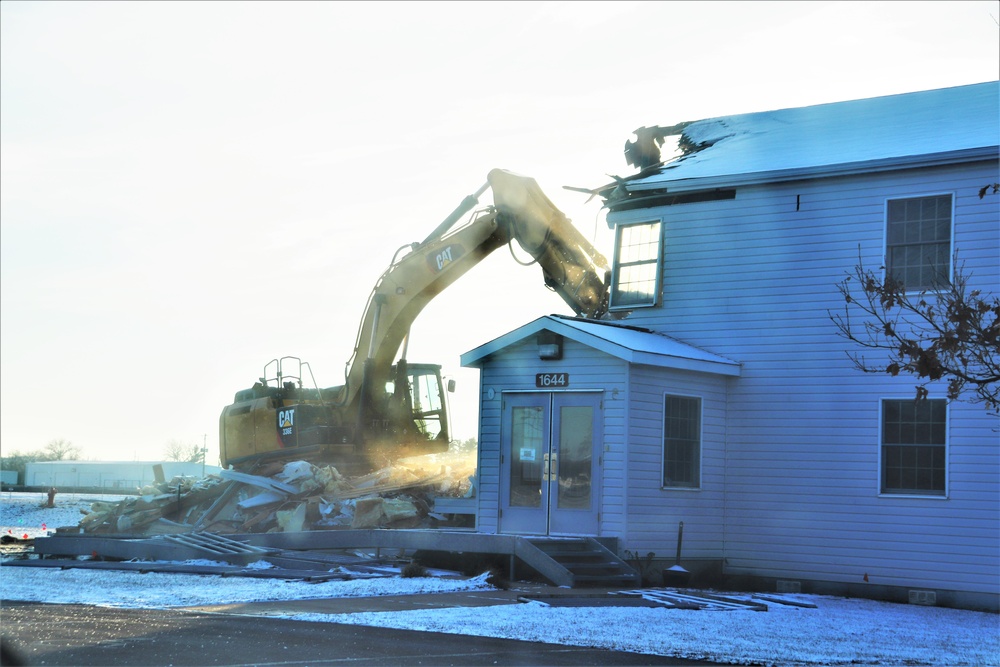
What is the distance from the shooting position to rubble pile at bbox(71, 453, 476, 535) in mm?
25703

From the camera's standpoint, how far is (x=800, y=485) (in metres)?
19.2

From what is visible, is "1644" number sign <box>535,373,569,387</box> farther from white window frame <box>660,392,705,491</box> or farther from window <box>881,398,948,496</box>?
window <box>881,398,948,496</box>

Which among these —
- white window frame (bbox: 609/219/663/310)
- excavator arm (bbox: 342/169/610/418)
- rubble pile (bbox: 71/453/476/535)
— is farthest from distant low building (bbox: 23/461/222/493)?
white window frame (bbox: 609/219/663/310)

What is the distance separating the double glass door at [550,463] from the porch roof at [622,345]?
933 millimetres

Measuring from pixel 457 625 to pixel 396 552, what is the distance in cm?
893

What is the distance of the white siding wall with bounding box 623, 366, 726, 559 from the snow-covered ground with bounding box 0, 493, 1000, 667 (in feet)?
6.66

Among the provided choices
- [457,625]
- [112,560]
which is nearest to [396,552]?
[112,560]

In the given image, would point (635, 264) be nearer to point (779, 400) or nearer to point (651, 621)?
point (779, 400)

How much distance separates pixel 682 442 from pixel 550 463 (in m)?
2.29

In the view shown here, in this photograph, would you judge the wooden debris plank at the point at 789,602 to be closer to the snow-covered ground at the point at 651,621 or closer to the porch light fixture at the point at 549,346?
the snow-covered ground at the point at 651,621

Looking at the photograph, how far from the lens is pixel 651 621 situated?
514 inches

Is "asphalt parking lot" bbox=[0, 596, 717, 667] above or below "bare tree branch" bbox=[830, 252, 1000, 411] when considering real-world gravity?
below

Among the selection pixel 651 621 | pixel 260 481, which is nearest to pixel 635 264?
pixel 651 621

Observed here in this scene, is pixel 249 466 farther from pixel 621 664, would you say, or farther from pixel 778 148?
pixel 621 664
